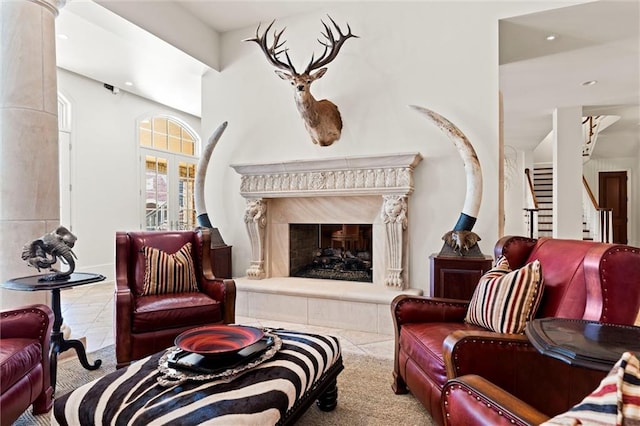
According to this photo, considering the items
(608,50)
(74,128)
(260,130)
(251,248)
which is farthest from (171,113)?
(608,50)

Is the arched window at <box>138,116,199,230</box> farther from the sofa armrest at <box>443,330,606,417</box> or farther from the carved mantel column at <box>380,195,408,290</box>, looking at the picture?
the sofa armrest at <box>443,330,606,417</box>

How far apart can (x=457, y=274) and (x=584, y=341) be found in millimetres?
2007

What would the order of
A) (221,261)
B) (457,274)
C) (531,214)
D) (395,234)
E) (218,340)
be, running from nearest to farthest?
(218,340) < (457,274) < (395,234) < (221,261) < (531,214)

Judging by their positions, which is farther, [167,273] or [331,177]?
[331,177]

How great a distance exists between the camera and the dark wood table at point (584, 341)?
1054mm

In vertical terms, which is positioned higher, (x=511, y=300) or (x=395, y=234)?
(x=395, y=234)

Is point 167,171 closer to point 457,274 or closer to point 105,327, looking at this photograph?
point 105,327

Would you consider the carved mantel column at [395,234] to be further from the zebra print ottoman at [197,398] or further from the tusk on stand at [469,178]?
the zebra print ottoman at [197,398]

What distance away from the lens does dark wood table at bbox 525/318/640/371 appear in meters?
1.05

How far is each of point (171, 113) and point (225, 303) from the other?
215 inches

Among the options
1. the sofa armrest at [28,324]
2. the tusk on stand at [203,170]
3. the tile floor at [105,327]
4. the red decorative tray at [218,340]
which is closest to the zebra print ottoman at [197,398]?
the red decorative tray at [218,340]

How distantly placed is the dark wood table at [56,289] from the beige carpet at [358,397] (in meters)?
0.12

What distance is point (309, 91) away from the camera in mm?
3680

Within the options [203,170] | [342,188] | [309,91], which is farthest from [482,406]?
[203,170]
